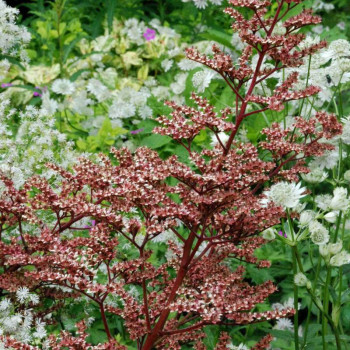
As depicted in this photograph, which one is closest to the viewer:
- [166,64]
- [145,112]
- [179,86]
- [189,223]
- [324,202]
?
[189,223]

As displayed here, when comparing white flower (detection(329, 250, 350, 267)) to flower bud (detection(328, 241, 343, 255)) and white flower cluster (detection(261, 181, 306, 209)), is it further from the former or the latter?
white flower cluster (detection(261, 181, 306, 209))

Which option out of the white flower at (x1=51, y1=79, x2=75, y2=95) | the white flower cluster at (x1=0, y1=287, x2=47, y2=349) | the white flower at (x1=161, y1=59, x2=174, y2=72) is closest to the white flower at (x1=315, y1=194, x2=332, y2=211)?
the white flower cluster at (x1=0, y1=287, x2=47, y2=349)

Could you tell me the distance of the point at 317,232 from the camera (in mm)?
1610

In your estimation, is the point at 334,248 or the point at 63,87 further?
the point at 63,87

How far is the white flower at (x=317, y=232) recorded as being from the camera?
1599mm

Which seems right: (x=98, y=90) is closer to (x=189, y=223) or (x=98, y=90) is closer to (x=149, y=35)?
(x=149, y=35)

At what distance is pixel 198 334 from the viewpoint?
1.64 m

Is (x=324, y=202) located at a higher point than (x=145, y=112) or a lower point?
lower

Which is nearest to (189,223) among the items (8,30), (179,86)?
(8,30)

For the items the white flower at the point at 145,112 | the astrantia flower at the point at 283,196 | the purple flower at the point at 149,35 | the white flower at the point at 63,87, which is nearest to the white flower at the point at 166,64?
the purple flower at the point at 149,35

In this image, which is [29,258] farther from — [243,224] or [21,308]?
[243,224]

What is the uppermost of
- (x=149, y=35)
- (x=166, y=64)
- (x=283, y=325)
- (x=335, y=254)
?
(x=149, y=35)

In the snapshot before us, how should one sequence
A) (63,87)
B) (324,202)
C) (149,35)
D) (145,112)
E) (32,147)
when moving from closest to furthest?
1. (324,202)
2. (32,147)
3. (145,112)
4. (63,87)
5. (149,35)

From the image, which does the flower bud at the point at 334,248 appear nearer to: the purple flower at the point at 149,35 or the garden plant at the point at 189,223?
the garden plant at the point at 189,223
